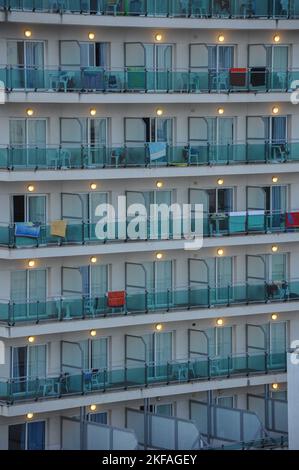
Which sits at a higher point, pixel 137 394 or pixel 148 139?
pixel 148 139

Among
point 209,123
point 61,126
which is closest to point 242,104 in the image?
point 209,123

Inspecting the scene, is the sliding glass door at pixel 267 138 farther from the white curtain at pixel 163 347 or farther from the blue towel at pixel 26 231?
the blue towel at pixel 26 231

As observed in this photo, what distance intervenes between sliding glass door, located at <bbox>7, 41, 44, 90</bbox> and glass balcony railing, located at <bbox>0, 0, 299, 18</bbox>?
114 centimetres

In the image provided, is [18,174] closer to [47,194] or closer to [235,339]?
[47,194]

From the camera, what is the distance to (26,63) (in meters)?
59.6

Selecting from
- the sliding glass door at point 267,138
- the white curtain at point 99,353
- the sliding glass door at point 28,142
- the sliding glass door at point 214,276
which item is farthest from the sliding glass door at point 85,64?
the white curtain at point 99,353

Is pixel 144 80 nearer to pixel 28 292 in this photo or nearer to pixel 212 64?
pixel 212 64

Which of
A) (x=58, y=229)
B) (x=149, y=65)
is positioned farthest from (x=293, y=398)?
(x=149, y=65)

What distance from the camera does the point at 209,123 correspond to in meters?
62.1

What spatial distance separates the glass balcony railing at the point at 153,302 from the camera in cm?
5941

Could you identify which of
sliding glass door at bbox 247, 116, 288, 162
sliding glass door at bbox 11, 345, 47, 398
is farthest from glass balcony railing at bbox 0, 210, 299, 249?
sliding glass door at bbox 11, 345, 47, 398

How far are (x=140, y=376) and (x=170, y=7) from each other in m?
8.87
